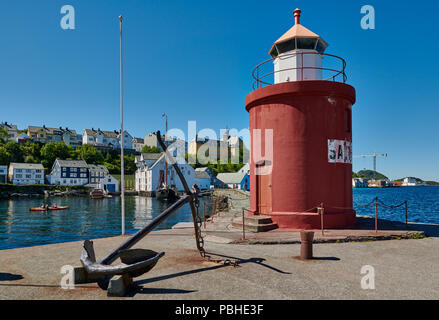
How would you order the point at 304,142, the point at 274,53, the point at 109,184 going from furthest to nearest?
the point at 109,184
the point at 274,53
the point at 304,142

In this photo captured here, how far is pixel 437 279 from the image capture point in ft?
20.3

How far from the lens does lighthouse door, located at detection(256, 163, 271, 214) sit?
13.0 m

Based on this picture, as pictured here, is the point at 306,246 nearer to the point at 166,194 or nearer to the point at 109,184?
the point at 166,194

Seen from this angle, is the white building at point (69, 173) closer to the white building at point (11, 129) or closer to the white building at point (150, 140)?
the white building at point (11, 129)

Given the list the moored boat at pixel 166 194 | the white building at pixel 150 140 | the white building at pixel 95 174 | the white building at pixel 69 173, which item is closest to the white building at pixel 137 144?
the white building at pixel 150 140

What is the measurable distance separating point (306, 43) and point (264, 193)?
705 centimetres

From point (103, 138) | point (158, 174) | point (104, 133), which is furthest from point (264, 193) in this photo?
point (104, 133)

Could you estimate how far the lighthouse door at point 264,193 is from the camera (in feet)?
42.5

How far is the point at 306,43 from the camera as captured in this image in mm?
13109

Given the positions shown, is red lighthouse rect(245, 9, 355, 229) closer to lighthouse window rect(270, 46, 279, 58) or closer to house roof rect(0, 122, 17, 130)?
lighthouse window rect(270, 46, 279, 58)

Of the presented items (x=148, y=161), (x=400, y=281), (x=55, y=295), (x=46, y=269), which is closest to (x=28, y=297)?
(x=55, y=295)

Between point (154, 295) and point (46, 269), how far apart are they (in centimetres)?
336

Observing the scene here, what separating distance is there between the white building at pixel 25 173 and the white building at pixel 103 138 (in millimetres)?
35220

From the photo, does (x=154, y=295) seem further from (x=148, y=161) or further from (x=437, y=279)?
(x=148, y=161)
